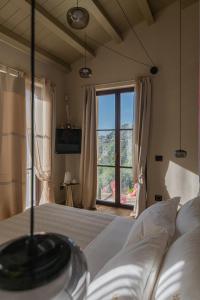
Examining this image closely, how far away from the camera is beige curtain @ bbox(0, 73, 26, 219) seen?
305 cm

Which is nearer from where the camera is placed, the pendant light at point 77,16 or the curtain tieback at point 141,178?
the pendant light at point 77,16

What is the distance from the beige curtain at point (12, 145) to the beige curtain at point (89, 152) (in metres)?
1.30

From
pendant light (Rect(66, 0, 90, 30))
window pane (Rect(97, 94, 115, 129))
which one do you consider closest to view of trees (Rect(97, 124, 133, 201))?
window pane (Rect(97, 94, 115, 129))

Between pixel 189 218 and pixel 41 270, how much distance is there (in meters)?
1.38

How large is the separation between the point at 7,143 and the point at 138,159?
2262 mm

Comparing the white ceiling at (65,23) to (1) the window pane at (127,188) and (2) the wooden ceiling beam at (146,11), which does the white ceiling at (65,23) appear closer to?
(2) the wooden ceiling beam at (146,11)

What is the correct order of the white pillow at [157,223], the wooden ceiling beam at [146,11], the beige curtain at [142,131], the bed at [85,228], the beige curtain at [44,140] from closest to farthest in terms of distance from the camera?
the white pillow at [157,223] → the bed at [85,228] → the wooden ceiling beam at [146,11] → the beige curtain at [142,131] → the beige curtain at [44,140]

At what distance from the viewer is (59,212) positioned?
7.97 feet

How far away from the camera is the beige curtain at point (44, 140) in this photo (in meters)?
3.79

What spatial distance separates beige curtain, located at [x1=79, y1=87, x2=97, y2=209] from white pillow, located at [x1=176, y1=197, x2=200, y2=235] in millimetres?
2662

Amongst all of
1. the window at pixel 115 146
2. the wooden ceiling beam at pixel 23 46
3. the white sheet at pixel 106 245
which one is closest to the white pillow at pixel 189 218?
the white sheet at pixel 106 245

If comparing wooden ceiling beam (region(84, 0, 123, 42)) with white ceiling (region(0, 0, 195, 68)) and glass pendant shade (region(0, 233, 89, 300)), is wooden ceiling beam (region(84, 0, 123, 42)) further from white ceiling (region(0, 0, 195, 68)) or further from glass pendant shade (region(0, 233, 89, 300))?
glass pendant shade (region(0, 233, 89, 300))

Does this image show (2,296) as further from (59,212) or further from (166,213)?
(59,212)

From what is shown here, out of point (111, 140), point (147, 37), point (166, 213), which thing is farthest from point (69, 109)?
point (166, 213)
